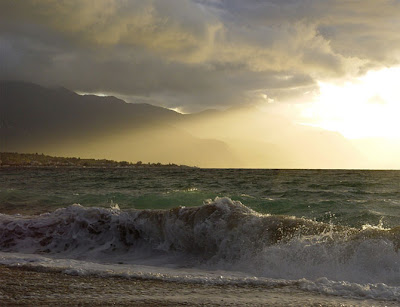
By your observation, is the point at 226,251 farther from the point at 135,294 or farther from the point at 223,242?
the point at 135,294

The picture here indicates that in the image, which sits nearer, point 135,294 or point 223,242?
point 135,294

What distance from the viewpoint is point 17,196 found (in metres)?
25.1

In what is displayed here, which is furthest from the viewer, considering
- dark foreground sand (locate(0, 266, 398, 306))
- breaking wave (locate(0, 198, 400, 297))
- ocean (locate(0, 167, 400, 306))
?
breaking wave (locate(0, 198, 400, 297))

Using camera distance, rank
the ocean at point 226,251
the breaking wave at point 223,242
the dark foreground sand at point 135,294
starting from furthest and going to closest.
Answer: the breaking wave at point 223,242
the ocean at point 226,251
the dark foreground sand at point 135,294

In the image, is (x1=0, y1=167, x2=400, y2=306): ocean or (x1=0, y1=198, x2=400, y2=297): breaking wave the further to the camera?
(x1=0, y1=198, x2=400, y2=297): breaking wave

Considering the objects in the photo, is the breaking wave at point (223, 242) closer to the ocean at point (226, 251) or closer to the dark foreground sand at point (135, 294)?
the ocean at point (226, 251)

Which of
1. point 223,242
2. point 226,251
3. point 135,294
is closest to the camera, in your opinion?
point 135,294

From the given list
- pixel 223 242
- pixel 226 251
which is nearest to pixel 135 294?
pixel 226 251

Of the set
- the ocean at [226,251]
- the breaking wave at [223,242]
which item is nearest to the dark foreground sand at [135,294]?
the ocean at [226,251]

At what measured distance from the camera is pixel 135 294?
6.18 metres

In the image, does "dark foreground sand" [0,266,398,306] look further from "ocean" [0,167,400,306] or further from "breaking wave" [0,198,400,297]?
"breaking wave" [0,198,400,297]

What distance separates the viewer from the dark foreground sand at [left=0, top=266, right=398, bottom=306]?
5707 mm

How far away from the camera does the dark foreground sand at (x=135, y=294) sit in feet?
18.7

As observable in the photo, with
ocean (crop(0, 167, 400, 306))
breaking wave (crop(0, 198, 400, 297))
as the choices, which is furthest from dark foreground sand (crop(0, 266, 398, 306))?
breaking wave (crop(0, 198, 400, 297))
